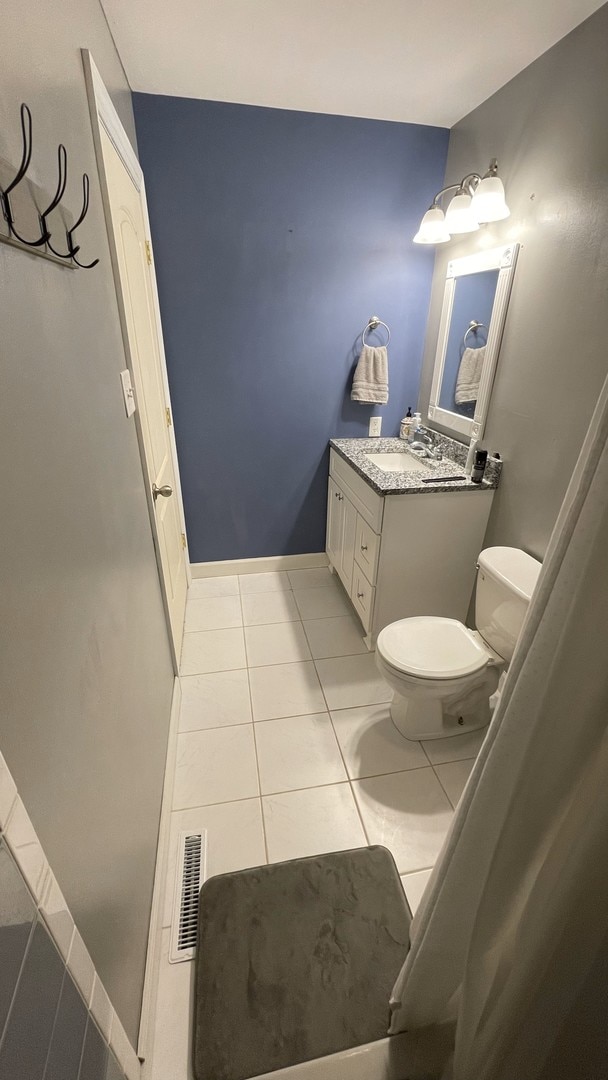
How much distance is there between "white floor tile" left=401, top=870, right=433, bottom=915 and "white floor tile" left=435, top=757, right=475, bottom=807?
0.86ft

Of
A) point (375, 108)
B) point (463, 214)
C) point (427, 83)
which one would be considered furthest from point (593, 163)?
point (375, 108)

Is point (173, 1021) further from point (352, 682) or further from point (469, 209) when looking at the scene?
point (469, 209)

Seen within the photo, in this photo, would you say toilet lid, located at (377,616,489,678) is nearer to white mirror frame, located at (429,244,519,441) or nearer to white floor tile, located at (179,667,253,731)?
white floor tile, located at (179,667,253,731)

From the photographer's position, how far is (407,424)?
2576 mm

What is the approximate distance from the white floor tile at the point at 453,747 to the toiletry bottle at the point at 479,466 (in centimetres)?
104

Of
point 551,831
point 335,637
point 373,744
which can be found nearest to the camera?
point 551,831

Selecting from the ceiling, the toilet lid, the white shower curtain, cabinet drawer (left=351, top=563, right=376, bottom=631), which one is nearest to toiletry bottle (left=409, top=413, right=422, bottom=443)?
cabinet drawer (left=351, top=563, right=376, bottom=631)

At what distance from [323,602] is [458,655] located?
1.09 meters

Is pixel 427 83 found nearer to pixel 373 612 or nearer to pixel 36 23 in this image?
pixel 36 23

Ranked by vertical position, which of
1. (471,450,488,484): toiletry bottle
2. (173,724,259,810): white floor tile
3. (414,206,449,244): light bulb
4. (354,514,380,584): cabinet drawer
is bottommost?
(173,724,259,810): white floor tile

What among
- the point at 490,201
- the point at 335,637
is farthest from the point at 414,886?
the point at 490,201

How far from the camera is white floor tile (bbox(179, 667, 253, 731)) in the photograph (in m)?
1.83

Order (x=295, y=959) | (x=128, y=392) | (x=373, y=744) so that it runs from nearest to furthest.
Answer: (x=295, y=959)
(x=128, y=392)
(x=373, y=744)

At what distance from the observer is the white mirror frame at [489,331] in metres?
1.78
